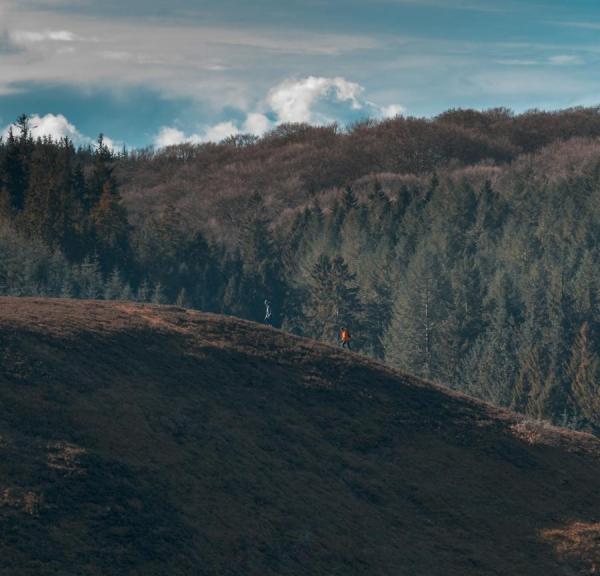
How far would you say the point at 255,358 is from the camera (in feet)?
128

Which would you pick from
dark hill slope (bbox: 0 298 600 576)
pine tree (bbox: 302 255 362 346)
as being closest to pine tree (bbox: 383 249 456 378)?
pine tree (bbox: 302 255 362 346)

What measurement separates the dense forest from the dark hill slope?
147ft

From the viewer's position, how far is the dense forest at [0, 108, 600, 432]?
91312 millimetres

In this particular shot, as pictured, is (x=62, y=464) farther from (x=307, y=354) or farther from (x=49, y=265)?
(x=49, y=265)

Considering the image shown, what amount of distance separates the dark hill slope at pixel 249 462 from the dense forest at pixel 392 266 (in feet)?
147

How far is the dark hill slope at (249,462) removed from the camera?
24609 millimetres

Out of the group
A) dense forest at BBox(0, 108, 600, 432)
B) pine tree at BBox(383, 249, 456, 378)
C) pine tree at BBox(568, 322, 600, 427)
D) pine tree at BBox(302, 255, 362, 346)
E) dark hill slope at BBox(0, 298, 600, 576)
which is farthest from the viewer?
pine tree at BBox(302, 255, 362, 346)

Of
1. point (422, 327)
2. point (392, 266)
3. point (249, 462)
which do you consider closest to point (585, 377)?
point (422, 327)

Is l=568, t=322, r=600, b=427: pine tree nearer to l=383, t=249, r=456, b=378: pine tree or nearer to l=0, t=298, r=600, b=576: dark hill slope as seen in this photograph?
l=383, t=249, r=456, b=378: pine tree

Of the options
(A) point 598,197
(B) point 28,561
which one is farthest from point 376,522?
(A) point 598,197

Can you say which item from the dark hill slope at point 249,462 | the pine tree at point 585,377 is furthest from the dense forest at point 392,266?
the dark hill slope at point 249,462

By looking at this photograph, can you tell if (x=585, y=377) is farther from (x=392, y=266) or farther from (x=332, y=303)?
(x=392, y=266)

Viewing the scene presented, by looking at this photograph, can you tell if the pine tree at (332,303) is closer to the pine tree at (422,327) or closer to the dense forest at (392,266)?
the dense forest at (392,266)

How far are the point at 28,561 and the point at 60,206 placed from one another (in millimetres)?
86058
